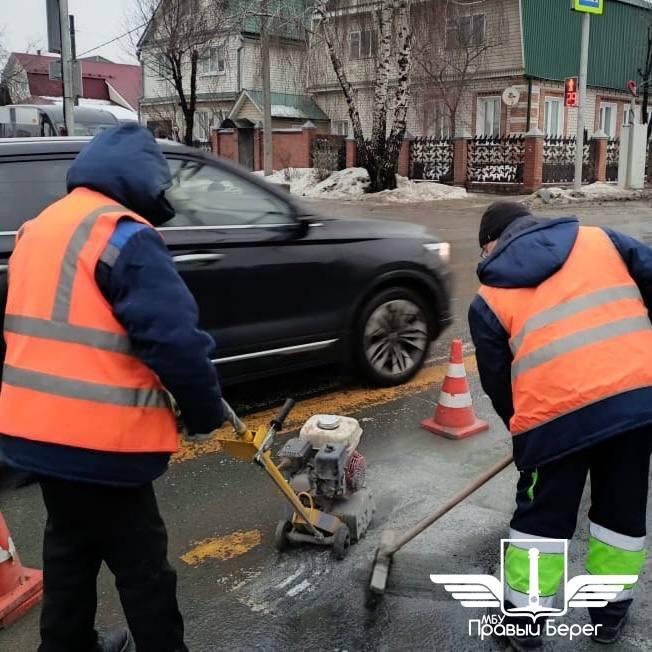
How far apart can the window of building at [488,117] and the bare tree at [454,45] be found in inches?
37.5

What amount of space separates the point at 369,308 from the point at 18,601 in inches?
119

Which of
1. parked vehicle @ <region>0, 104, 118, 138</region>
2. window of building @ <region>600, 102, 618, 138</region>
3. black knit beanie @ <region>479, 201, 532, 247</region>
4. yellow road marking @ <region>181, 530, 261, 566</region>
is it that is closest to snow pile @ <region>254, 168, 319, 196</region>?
parked vehicle @ <region>0, 104, 118, 138</region>

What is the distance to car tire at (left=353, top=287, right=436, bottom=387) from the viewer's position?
5.31m

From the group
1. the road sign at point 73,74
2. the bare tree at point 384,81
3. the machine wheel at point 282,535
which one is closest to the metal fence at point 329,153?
the bare tree at point 384,81

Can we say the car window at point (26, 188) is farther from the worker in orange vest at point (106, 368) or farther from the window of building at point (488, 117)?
the window of building at point (488, 117)

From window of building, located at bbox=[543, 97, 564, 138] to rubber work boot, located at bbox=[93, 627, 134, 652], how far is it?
31.6 metres

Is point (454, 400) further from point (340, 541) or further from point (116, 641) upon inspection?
point (116, 641)

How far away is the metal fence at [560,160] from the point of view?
25.2m

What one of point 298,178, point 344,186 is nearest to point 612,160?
point 344,186

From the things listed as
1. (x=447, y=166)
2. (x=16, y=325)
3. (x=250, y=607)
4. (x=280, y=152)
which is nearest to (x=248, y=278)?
(x=250, y=607)

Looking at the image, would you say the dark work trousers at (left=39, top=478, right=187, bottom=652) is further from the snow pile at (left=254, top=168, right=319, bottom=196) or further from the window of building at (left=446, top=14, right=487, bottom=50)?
the window of building at (left=446, top=14, right=487, bottom=50)

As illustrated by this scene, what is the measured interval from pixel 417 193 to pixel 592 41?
48.9ft

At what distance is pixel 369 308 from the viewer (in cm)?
528

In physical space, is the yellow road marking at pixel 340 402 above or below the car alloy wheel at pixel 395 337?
below
